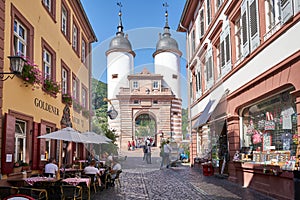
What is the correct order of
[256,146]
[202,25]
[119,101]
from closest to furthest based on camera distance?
1. [256,146]
2. [202,25]
3. [119,101]

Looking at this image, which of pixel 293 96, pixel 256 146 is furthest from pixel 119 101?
pixel 293 96

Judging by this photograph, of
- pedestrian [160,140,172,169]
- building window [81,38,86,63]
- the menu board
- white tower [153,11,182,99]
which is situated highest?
building window [81,38,86,63]

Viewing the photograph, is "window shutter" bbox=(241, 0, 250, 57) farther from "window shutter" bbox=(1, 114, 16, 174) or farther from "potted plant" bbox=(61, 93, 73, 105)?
"potted plant" bbox=(61, 93, 73, 105)

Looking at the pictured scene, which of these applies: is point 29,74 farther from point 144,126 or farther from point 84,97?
point 144,126

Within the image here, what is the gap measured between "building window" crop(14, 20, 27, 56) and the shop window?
7.40 metres

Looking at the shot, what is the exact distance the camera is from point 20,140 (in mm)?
11109

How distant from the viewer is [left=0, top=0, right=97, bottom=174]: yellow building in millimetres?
9599

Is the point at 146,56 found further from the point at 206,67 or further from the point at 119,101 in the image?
the point at 119,101

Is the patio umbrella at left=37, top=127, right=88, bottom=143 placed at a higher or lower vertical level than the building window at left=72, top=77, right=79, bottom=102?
lower

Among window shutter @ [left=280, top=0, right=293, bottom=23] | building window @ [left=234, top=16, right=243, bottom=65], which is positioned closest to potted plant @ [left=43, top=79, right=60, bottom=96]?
building window @ [left=234, top=16, right=243, bottom=65]

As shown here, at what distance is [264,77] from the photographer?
9906 mm

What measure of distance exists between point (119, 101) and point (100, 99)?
241 cm

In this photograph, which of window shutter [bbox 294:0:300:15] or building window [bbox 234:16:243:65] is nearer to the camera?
window shutter [bbox 294:0:300:15]

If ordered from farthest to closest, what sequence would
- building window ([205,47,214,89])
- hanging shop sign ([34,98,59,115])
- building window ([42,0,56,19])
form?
building window ([205,47,214,89]), building window ([42,0,56,19]), hanging shop sign ([34,98,59,115])
